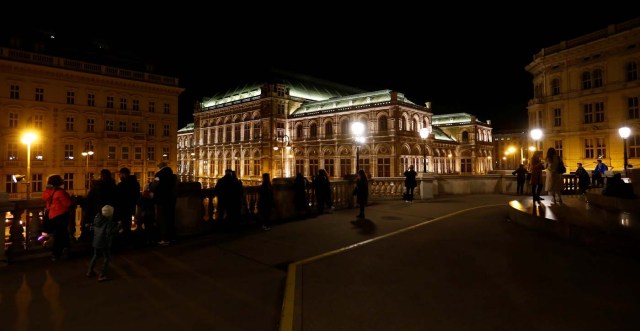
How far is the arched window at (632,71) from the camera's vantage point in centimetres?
3120

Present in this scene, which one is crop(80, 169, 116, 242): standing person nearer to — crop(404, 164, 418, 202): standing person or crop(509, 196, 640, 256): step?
crop(509, 196, 640, 256): step

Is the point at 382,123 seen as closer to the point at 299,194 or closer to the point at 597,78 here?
the point at 597,78

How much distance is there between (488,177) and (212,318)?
20.8m

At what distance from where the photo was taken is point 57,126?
41.6 meters

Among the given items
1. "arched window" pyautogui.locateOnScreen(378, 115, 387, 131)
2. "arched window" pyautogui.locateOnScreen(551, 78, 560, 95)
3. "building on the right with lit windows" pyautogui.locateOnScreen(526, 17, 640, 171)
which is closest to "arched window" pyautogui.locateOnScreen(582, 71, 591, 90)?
"building on the right with lit windows" pyautogui.locateOnScreen(526, 17, 640, 171)

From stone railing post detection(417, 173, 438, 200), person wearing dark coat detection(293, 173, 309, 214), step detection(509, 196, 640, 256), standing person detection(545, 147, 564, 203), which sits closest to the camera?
step detection(509, 196, 640, 256)

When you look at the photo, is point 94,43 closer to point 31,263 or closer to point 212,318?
point 31,263

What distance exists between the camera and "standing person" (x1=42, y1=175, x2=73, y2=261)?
7102 mm

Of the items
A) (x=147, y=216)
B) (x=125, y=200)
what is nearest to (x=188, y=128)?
(x=147, y=216)

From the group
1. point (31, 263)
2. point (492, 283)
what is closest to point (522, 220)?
point (492, 283)

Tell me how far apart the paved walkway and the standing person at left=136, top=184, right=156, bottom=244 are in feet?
2.25

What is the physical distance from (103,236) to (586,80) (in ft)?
141

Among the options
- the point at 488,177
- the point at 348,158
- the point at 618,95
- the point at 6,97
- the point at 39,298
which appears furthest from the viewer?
the point at 348,158

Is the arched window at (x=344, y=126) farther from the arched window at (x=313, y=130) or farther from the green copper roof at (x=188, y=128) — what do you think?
the green copper roof at (x=188, y=128)
